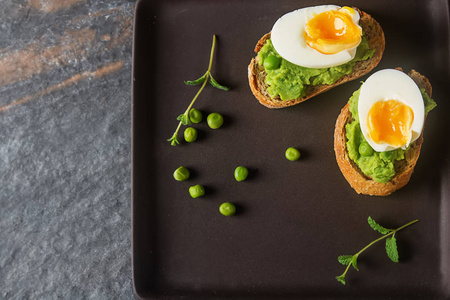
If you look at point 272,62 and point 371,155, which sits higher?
point 272,62

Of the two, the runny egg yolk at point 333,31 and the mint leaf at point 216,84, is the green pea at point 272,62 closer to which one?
the runny egg yolk at point 333,31

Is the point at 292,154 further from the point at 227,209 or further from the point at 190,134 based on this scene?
the point at 190,134

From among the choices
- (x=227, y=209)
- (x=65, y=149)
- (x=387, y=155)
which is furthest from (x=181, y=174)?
(x=387, y=155)

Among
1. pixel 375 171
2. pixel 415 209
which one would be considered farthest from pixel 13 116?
pixel 415 209

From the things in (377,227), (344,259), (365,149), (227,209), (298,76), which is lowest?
(344,259)

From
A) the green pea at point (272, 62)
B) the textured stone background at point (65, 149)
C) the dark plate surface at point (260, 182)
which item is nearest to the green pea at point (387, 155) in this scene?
the dark plate surface at point (260, 182)
